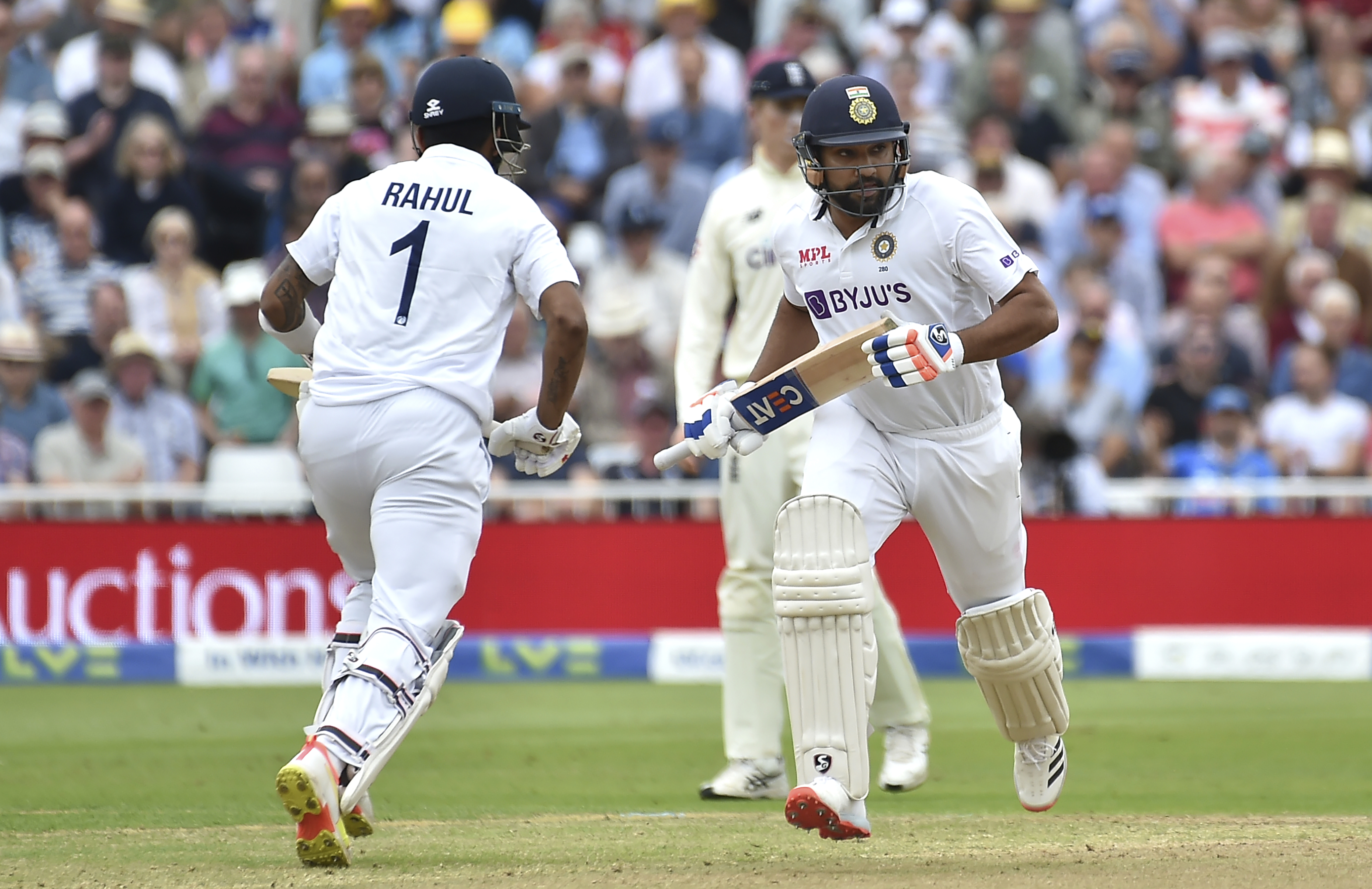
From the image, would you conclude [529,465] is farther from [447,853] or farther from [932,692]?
[932,692]

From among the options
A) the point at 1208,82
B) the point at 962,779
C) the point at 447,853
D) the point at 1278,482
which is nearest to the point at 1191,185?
the point at 1208,82

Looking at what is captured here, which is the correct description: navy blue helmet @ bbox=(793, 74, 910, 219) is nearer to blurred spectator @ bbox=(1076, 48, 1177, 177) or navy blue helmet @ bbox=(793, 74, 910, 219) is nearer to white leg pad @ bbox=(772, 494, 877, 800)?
white leg pad @ bbox=(772, 494, 877, 800)

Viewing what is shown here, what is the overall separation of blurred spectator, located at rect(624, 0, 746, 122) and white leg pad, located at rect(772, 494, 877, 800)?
30.4 feet

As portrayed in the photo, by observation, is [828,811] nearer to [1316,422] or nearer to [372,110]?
[1316,422]

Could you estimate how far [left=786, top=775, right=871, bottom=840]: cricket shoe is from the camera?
5.04m

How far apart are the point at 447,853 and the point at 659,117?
31.0 ft

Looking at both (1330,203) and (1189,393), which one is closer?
(1189,393)

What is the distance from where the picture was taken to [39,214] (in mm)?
12930

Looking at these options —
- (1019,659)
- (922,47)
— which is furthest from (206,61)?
(1019,659)

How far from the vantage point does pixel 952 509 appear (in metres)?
5.59

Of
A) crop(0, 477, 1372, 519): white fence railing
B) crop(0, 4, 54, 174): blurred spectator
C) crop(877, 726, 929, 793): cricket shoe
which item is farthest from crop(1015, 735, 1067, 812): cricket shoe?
crop(0, 4, 54, 174): blurred spectator

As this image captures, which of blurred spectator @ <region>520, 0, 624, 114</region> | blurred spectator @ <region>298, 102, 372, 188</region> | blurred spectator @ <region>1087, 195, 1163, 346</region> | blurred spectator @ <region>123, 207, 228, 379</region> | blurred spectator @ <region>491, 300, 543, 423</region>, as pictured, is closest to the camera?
blurred spectator @ <region>491, 300, 543, 423</region>

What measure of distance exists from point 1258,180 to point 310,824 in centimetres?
1062

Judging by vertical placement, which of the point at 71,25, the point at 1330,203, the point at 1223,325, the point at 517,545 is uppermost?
the point at 71,25
